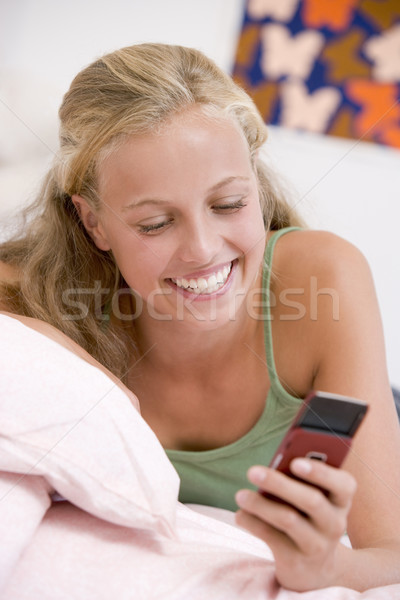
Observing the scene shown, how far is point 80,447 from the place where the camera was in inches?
29.9

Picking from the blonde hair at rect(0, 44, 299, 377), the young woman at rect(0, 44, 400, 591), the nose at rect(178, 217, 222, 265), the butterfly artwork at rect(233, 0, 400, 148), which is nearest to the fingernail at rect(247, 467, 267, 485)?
the young woman at rect(0, 44, 400, 591)

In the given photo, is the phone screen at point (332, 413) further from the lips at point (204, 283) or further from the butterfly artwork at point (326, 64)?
the butterfly artwork at point (326, 64)

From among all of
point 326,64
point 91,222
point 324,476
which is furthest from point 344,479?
point 326,64

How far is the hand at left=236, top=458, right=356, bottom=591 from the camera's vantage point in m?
0.62

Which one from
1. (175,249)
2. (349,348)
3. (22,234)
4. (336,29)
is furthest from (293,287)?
(336,29)

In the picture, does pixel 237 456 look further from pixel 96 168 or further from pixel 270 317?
pixel 96 168

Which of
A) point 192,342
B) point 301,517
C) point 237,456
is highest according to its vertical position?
point 301,517

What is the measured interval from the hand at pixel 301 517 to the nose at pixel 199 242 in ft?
1.53

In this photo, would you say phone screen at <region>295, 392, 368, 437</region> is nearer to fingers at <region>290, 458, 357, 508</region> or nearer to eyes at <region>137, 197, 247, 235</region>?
fingers at <region>290, 458, 357, 508</region>

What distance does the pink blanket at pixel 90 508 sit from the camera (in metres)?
0.71

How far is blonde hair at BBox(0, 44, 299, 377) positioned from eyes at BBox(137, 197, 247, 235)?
0.14m

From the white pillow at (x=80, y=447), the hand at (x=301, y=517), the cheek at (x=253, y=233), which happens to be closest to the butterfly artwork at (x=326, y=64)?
the cheek at (x=253, y=233)

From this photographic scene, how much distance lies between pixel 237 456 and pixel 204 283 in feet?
1.20

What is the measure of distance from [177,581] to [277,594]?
0.11m
